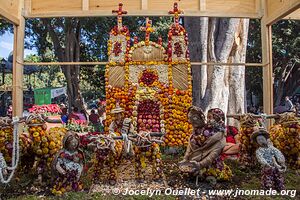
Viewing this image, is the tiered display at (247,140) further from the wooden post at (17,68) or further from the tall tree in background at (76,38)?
the tall tree in background at (76,38)

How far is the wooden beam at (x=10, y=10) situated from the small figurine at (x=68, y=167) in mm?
2520

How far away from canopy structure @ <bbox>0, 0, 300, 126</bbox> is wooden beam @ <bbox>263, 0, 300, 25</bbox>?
0.02m

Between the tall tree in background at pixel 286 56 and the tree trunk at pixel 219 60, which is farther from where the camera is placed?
the tall tree in background at pixel 286 56

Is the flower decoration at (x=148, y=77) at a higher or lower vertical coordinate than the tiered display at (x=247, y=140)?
higher

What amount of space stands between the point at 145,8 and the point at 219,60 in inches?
142

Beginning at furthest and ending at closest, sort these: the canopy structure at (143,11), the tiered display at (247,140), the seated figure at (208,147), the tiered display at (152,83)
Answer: the canopy structure at (143,11) < the tiered display at (152,83) < the tiered display at (247,140) < the seated figure at (208,147)

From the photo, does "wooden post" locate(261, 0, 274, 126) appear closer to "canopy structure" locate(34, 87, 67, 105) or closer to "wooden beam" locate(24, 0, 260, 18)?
"wooden beam" locate(24, 0, 260, 18)

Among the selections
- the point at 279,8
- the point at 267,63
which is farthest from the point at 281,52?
the point at 279,8

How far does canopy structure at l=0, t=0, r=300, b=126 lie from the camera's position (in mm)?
5789

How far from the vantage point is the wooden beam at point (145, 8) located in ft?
19.4

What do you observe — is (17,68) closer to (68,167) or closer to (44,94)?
(68,167)

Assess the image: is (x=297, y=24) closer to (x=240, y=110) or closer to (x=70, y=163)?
(x=240, y=110)

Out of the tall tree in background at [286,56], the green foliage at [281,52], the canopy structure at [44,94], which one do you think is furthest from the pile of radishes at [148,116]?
the canopy structure at [44,94]

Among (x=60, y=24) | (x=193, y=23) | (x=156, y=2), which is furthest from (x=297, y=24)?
(x=156, y=2)
